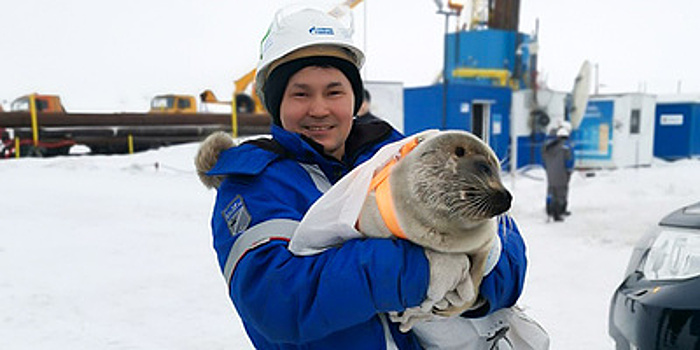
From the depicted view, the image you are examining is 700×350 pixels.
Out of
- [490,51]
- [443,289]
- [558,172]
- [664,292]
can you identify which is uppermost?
[490,51]

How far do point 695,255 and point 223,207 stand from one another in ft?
8.09

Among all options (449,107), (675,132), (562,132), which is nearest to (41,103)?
(449,107)

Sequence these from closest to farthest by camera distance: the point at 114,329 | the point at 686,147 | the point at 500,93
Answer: the point at 114,329 < the point at 500,93 < the point at 686,147

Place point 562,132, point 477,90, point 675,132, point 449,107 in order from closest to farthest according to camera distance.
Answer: point 562,132, point 449,107, point 477,90, point 675,132

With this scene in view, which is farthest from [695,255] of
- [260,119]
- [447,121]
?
[260,119]

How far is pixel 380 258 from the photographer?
1.04m

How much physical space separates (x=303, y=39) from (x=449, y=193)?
2.03ft

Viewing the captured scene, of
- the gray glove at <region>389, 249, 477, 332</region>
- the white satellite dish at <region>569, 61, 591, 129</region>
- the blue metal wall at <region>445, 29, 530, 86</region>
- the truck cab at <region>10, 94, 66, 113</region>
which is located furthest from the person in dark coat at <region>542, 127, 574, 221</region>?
the truck cab at <region>10, 94, 66, 113</region>

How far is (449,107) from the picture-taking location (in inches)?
549

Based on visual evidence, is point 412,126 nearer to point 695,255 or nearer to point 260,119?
point 260,119

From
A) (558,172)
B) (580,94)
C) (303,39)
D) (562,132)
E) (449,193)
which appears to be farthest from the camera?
(580,94)

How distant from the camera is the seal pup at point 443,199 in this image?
3.37 ft

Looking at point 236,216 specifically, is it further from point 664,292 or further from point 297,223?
point 664,292

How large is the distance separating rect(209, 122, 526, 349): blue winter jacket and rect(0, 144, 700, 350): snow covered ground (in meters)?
2.67
